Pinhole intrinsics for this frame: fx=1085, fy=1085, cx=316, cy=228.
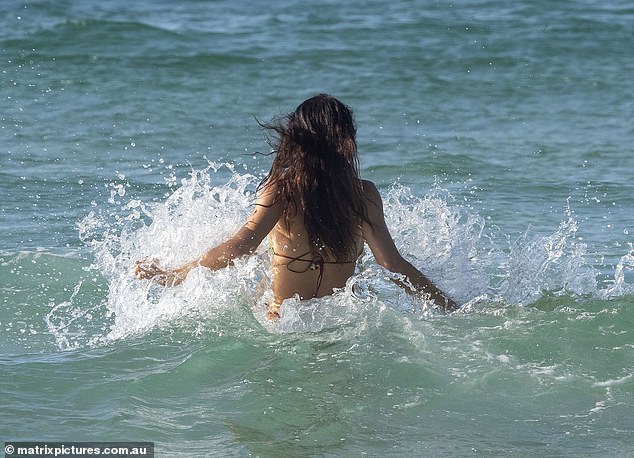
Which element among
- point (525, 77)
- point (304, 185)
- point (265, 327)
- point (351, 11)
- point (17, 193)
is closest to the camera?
point (304, 185)

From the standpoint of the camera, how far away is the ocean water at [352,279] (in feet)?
14.8

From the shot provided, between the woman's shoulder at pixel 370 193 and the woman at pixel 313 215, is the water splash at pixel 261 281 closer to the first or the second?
the woman at pixel 313 215

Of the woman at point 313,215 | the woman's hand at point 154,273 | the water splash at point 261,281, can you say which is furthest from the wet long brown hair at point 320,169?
the woman's hand at point 154,273

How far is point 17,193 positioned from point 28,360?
3.71 m

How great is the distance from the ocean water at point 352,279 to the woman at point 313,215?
0.58ft

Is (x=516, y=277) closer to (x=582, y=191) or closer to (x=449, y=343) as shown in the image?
(x=449, y=343)

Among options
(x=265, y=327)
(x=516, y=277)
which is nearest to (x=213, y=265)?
(x=265, y=327)

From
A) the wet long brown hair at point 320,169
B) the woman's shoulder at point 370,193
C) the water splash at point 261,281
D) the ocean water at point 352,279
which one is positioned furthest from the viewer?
the water splash at point 261,281

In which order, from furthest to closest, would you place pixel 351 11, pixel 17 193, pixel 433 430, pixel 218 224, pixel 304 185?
1. pixel 351 11
2. pixel 17 193
3. pixel 218 224
4. pixel 304 185
5. pixel 433 430

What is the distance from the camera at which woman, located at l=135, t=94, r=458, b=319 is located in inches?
195

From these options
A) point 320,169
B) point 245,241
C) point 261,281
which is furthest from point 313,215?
point 261,281

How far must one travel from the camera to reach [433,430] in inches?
173

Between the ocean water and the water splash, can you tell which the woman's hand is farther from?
the ocean water

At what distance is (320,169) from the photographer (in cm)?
498
